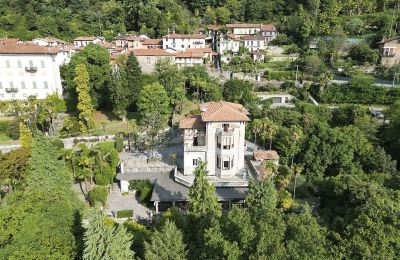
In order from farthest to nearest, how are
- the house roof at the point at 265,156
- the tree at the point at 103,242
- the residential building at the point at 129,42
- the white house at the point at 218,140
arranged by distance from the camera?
the residential building at the point at 129,42 < the house roof at the point at 265,156 < the white house at the point at 218,140 < the tree at the point at 103,242

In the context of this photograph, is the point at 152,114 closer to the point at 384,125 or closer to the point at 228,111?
the point at 228,111

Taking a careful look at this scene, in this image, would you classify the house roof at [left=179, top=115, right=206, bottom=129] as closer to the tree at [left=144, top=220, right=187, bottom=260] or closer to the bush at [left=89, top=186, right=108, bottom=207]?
the bush at [left=89, top=186, right=108, bottom=207]

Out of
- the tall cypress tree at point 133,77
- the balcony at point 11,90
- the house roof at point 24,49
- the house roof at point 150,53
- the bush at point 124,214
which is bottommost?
the bush at point 124,214

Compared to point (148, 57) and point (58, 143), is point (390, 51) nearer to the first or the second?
point (148, 57)

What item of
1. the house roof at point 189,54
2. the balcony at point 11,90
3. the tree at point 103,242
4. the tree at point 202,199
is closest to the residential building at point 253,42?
the house roof at point 189,54

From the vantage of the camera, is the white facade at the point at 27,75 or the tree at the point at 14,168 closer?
the tree at the point at 14,168

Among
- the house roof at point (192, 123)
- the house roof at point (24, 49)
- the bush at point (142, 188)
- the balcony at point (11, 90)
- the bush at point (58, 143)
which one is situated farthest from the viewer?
the balcony at point (11, 90)

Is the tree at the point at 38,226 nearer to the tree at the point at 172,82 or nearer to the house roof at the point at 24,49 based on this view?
the tree at the point at 172,82

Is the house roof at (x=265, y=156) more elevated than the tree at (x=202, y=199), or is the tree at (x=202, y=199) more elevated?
the tree at (x=202, y=199)

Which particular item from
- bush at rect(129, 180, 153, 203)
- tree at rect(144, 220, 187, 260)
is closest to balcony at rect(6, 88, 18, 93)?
bush at rect(129, 180, 153, 203)
